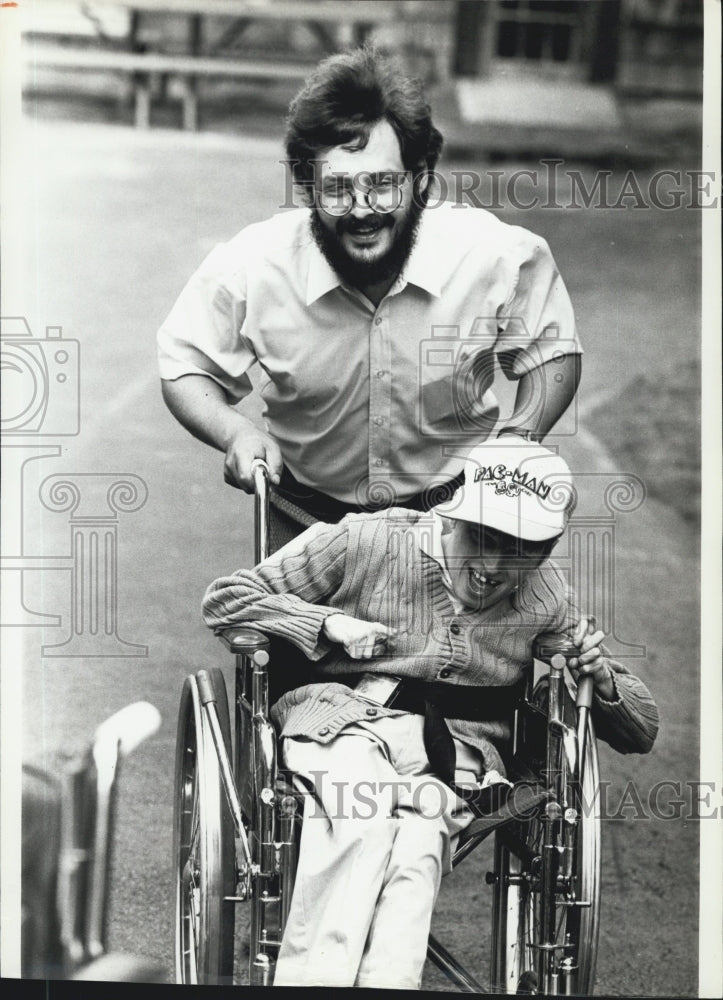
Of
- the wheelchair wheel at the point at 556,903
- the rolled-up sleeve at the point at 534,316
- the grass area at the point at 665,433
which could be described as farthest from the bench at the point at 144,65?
the wheelchair wheel at the point at 556,903

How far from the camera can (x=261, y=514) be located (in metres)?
3.57

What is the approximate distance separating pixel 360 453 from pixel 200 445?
0.44 metres

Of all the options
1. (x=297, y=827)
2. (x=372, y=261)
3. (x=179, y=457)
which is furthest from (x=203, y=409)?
(x=297, y=827)

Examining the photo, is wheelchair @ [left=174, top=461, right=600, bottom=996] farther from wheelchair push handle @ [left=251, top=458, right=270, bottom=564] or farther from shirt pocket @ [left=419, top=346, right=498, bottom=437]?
shirt pocket @ [left=419, top=346, right=498, bottom=437]

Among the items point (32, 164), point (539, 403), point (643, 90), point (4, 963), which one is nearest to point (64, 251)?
point (32, 164)

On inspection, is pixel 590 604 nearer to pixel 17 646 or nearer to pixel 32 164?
pixel 17 646

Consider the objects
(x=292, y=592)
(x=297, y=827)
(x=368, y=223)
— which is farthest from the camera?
(x=368, y=223)

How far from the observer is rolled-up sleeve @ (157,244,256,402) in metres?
3.84

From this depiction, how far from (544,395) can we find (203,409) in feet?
2.97

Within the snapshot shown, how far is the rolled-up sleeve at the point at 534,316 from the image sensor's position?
12.5ft

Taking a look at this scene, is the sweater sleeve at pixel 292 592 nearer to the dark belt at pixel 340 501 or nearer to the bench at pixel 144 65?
the dark belt at pixel 340 501

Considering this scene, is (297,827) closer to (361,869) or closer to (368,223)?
(361,869)

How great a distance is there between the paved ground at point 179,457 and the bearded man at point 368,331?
0.33 ft

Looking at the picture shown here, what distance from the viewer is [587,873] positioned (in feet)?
11.3
